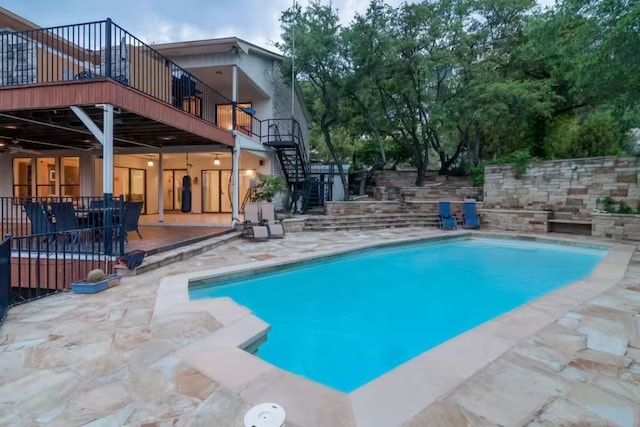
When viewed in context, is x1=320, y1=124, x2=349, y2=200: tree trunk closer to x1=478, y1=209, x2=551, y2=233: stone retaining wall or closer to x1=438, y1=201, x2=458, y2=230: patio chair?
x1=438, y1=201, x2=458, y2=230: patio chair

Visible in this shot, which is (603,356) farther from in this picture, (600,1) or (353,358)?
(600,1)

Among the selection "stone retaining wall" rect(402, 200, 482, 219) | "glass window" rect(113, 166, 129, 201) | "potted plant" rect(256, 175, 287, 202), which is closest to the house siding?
"potted plant" rect(256, 175, 287, 202)

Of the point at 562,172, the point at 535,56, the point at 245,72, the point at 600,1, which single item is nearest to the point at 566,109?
the point at 535,56

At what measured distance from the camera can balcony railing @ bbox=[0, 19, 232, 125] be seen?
622 centimetres

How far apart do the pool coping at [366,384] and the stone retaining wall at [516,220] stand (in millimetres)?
7357

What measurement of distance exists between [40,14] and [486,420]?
905 inches

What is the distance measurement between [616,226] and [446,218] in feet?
15.2

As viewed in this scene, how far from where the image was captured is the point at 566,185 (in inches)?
445

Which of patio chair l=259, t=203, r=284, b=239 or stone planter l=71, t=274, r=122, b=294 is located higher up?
patio chair l=259, t=203, r=284, b=239

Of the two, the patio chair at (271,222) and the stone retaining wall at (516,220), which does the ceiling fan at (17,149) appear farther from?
the stone retaining wall at (516,220)

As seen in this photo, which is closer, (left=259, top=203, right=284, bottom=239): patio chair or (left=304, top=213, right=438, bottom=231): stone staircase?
(left=259, top=203, right=284, bottom=239): patio chair

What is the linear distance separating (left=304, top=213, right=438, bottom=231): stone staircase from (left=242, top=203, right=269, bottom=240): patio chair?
6.93 feet

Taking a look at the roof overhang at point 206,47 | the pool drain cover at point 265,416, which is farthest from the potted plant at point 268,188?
the pool drain cover at point 265,416

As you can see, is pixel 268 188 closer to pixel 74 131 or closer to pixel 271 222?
pixel 271 222
